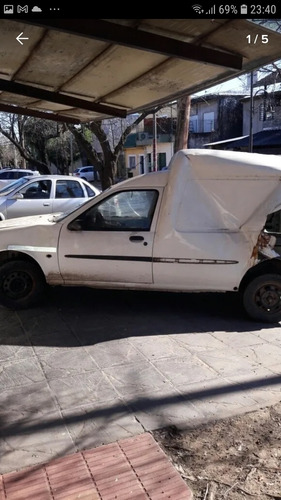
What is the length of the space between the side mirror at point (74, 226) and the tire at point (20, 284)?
2.33 feet

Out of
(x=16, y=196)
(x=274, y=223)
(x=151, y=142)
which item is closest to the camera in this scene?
(x=274, y=223)

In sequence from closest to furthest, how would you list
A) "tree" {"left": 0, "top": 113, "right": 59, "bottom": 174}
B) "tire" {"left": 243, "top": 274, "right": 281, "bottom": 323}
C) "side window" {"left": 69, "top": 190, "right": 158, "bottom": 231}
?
"tire" {"left": 243, "top": 274, "right": 281, "bottom": 323} < "side window" {"left": 69, "top": 190, "right": 158, "bottom": 231} < "tree" {"left": 0, "top": 113, "right": 59, "bottom": 174}

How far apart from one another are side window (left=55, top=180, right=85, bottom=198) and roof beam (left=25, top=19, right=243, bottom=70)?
333 inches

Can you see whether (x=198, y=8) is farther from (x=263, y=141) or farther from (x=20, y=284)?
(x=263, y=141)

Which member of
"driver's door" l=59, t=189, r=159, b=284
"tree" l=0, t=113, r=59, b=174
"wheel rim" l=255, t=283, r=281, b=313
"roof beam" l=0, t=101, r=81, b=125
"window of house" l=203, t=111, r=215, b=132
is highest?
"window of house" l=203, t=111, r=215, b=132

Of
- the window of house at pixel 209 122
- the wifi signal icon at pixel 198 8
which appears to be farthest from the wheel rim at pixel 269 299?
the window of house at pixel 209 122

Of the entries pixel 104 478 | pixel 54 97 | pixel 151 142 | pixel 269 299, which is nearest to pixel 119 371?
pixel 104 478

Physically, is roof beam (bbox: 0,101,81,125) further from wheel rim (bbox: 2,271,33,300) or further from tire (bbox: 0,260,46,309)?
wheel rim (bbox: 2,271,33,300)

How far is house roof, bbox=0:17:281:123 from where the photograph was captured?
4.00 meters

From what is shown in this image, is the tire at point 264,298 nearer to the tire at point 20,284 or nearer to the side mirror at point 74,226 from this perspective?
the side mirror at point 74,226

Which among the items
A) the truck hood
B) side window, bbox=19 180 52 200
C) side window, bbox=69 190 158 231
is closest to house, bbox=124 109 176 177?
side window, bbox=19 180 52 200

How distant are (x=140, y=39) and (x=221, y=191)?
81.5 inches

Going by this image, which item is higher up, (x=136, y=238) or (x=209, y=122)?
(x=209, y=122)

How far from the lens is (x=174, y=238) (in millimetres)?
5520
